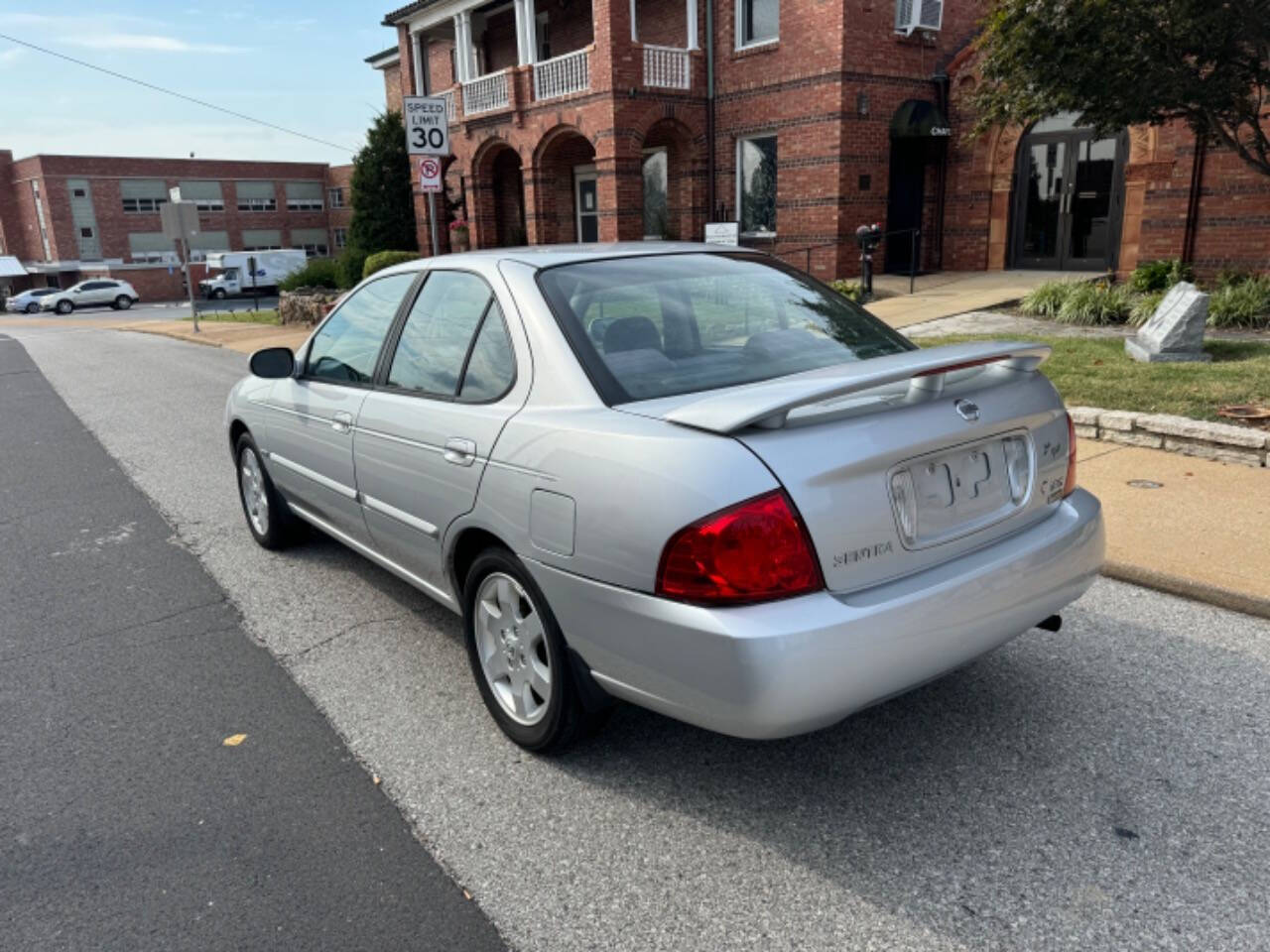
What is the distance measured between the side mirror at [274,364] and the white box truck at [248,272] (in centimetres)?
4943

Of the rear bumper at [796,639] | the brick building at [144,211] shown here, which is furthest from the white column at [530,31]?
the brick building at [144,211]

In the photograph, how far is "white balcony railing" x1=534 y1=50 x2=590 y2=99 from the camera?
2039cm

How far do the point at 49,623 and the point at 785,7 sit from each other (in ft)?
56.2

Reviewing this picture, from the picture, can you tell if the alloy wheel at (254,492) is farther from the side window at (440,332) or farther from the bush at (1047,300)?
the bush at (1047,300)

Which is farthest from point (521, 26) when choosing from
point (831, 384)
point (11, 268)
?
point (11, 268)

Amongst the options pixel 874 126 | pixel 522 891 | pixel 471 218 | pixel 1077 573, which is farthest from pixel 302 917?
pixel 471 218

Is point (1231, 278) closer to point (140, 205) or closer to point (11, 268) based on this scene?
point (140, 205)

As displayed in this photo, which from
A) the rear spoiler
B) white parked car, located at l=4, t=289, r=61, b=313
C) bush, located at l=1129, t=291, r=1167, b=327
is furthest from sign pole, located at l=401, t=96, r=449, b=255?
white parked car, located at l=4, t=289, r=61, b=313

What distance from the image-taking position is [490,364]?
10.9 ft

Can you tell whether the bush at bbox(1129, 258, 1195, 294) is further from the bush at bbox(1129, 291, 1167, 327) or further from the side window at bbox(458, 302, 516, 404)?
the side window at bbox(458, 302, 516, 404)

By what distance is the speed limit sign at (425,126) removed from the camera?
11750 millimetres

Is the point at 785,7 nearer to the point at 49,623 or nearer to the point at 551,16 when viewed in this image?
the point at 551,16

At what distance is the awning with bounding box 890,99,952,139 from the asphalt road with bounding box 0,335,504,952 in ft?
52.3

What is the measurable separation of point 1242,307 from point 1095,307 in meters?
1.55
